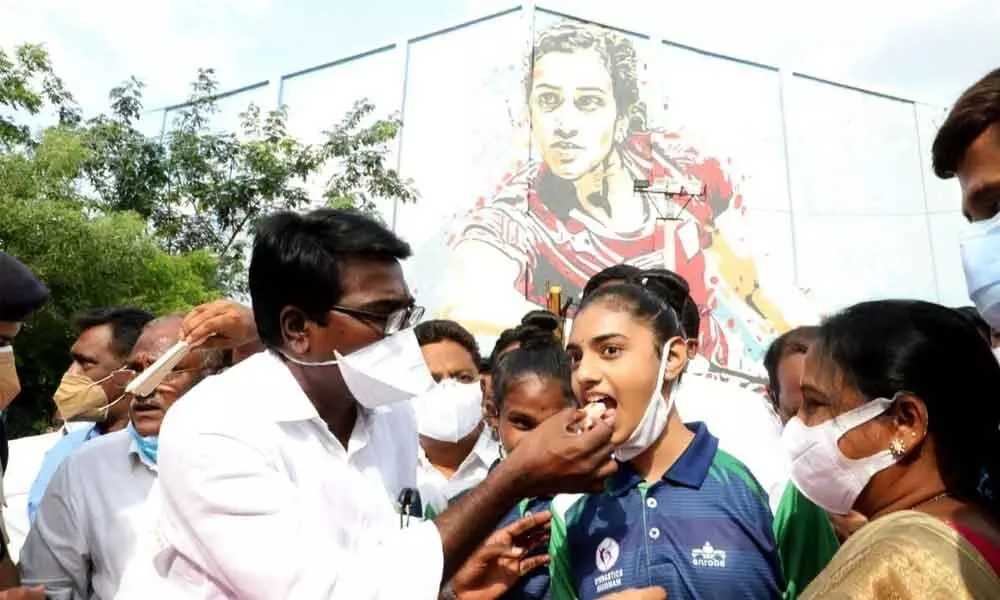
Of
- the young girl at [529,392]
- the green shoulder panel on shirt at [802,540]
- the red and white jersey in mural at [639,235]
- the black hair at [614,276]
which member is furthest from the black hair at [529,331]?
the red and white jersey in mural at [639,235]

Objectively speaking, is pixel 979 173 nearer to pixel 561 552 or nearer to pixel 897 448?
pixel 897 448

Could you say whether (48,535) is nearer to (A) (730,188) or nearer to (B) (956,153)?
(B) (956,153)

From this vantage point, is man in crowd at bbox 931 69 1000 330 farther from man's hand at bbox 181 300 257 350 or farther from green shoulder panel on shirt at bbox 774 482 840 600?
man's hand at bbox 181 300 257 350

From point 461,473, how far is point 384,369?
197 cm

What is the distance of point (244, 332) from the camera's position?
3.04m

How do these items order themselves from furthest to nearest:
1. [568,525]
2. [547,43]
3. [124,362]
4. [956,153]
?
[547,43]
[124,362]
[568,525]
[956,153]

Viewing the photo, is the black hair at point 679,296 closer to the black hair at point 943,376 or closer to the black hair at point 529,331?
the black hair at point 529,331

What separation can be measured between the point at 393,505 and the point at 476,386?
8.40 ft

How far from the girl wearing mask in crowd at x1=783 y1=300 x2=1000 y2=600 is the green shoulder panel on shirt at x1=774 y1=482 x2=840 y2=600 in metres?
0.33

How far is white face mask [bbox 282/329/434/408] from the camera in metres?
2.48

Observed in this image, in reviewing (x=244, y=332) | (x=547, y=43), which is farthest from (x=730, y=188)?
(x=244, y=332)

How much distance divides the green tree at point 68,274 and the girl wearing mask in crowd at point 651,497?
1187 centimetres

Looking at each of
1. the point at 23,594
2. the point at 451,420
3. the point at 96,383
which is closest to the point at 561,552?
the point at 23,594

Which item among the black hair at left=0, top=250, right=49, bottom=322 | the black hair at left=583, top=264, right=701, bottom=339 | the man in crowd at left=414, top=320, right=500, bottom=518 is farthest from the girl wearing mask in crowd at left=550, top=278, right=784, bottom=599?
the black hair at left=0, top=250, right=49, bottom=322
